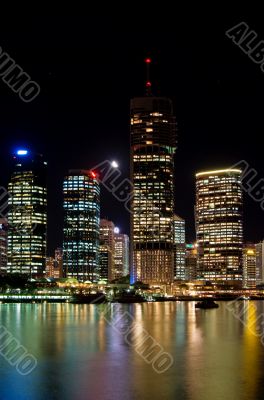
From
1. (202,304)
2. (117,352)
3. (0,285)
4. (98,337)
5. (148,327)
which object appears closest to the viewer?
(117,352)

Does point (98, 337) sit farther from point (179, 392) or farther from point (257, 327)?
point (179, 392)

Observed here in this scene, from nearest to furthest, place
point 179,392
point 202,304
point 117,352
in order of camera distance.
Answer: point 179,392
point 117,352
point 202,304

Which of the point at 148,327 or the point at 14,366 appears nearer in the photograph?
the point at 14,366

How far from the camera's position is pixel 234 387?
29.4 meters

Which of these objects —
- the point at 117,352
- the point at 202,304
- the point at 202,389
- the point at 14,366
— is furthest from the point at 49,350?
the point at 202,304

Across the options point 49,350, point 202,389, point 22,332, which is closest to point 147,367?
point 202,389

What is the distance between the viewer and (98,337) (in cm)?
5262

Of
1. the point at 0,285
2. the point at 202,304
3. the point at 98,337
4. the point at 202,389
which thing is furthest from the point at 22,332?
the point at 0,285

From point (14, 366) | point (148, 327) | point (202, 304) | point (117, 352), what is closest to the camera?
point (14, 366)

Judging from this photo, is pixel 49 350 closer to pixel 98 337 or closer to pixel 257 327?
pixel 98 337

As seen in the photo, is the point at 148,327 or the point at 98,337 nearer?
the point at 98,337

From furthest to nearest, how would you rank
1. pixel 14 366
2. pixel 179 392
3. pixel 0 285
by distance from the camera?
pixel 0 285 → pixel 14 366 → pixel 179 392

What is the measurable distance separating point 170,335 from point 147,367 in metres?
19.1

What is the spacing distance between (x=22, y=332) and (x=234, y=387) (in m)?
29.9
